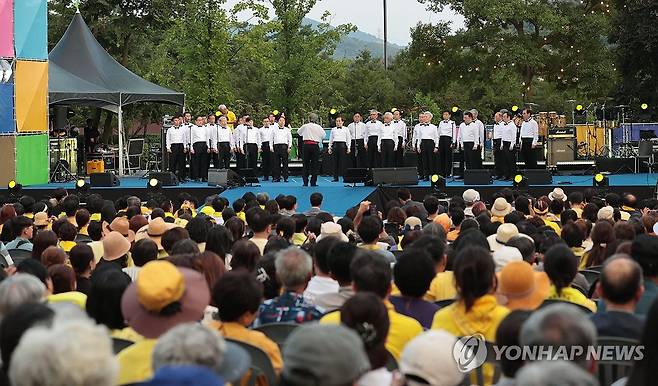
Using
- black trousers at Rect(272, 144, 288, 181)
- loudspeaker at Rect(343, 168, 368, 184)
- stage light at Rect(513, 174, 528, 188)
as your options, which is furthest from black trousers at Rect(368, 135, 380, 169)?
stage light at Rect(513, 174, 528, 188)

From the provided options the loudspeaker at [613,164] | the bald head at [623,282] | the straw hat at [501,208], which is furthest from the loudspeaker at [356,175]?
the bald head at [623,282]

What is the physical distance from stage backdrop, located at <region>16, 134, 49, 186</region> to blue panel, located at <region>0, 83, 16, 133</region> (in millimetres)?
402

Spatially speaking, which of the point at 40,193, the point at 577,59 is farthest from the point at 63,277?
the point at 577,59

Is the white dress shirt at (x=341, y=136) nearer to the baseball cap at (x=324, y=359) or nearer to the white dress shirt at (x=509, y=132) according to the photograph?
the white dress shirt at (x=509, y=132)

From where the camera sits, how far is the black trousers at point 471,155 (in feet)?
77.5

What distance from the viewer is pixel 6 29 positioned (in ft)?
80.2

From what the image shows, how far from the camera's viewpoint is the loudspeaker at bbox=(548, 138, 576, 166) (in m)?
24.9

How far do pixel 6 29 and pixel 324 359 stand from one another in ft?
73.7

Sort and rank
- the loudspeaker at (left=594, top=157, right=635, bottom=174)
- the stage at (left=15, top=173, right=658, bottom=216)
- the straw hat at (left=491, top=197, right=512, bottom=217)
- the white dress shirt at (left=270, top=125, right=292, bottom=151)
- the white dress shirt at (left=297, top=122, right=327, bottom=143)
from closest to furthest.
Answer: the straw hat at (left=491, top=197, right=512, bottom=217)
the stage at (left=15, top=173, right=658, bottom=216)
the white dress shirt at (left=297, top=122, right=327, bottom=143)
the loudspeaker at (left=594, top=157, right=635, bottom=174)
the white dress shirt at (left=270, top=125, right=292, bottom=151)

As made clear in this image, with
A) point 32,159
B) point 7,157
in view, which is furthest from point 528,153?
point 7,157

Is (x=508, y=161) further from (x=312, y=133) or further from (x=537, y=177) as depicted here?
(x=312, y=133)

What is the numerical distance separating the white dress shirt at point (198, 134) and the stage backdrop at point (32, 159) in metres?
3.93

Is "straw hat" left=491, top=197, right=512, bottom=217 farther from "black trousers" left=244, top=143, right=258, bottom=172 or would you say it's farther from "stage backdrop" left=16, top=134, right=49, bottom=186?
"stage backdrop" left=16, top=134, right=49, bottom=186

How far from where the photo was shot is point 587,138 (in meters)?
27.2
